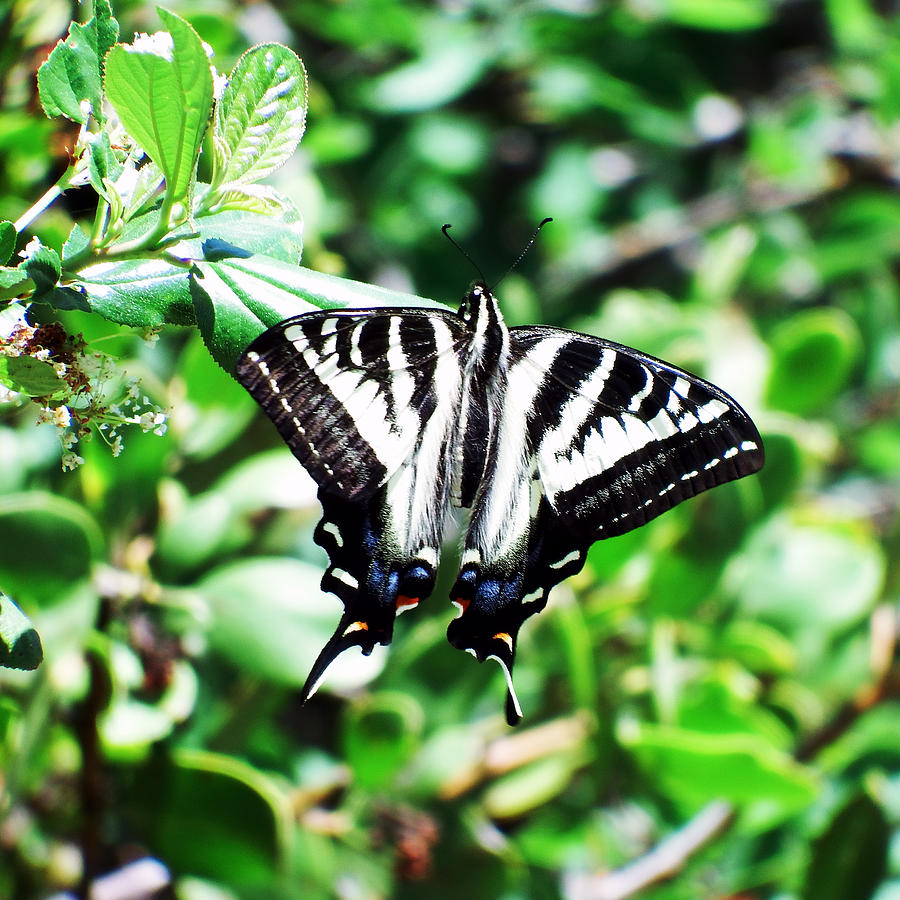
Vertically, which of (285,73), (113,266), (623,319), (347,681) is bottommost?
(347,681)

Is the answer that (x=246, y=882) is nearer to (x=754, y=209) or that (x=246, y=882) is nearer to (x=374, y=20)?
(x=374, y=20)

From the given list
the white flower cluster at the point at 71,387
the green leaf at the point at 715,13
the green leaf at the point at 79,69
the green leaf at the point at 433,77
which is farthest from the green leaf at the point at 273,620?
the green leaf at the point at 715,13

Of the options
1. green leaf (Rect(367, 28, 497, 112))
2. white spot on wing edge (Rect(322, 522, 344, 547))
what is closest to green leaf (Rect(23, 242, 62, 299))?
white spot on wing edge (Rect(322, 522, 344, 547))

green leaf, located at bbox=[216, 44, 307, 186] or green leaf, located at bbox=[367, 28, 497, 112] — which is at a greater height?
green leaf, located at bbox=[216, 44, 307, 186]

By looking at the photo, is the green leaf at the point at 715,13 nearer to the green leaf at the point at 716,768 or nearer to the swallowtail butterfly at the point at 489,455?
the swallowtail butterfly at the point at 489,455

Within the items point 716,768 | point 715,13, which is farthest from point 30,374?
point 715,13

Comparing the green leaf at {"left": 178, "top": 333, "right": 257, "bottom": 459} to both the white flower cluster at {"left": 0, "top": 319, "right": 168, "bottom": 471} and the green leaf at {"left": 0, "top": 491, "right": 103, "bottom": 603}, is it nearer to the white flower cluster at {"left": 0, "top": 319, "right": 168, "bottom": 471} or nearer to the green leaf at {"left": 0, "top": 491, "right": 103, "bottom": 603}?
the green leaf at {"left": 0, "top": 491, "right": 103, "bottom": 603}

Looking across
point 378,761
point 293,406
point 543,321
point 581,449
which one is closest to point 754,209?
point 543,321
